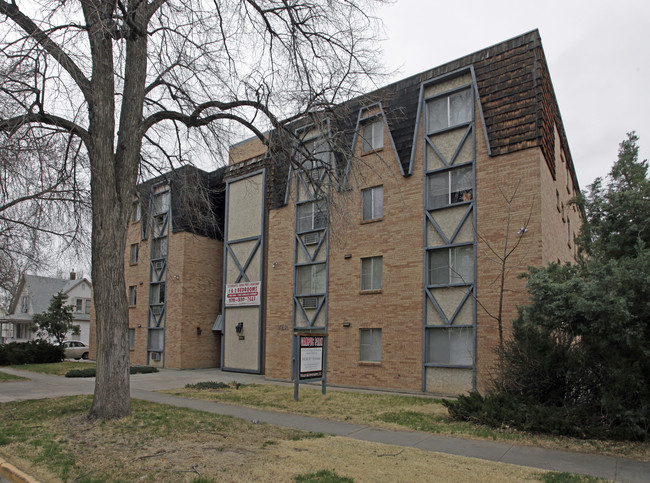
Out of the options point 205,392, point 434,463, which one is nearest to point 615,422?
point 434,463

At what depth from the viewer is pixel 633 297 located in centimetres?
835

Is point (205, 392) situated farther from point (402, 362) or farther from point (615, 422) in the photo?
point (615, 422)

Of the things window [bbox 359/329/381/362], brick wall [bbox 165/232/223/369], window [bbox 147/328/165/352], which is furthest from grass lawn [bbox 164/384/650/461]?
window [bbox 147/328/165/352]

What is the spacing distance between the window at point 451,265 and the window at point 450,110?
13.5 feet

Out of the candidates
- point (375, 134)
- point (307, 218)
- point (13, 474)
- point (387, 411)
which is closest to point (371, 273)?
point (307, 218)

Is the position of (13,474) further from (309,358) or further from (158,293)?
(158,293)

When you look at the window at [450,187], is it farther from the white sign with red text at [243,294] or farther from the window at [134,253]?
the window at [134,253]

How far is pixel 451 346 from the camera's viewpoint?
51.3ft

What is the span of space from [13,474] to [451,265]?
41.0ft

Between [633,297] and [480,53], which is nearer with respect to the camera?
[633,297]

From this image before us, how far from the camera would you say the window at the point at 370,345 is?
17.5 m

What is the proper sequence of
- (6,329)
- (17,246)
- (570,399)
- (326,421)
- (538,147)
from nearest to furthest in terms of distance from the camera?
1. (570,399)
2. (326,421)
3. (538,147)
4. (17,246)
5. (6,329)

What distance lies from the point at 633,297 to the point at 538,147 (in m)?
7.27

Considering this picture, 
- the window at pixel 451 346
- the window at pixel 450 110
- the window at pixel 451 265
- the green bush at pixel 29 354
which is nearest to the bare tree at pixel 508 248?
the window at pixel 451 265
